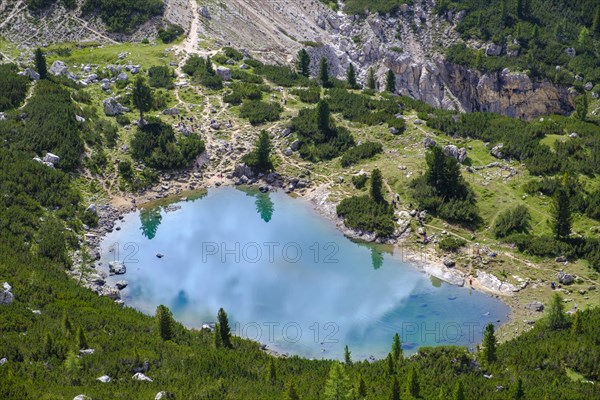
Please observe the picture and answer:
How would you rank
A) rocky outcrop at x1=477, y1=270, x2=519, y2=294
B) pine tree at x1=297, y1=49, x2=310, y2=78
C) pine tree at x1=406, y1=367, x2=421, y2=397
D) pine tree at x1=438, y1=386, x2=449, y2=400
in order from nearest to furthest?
pine tree at x1=438, y1=386, x2=449, y2=400 → pine tree at x1=406, y1=367, x2=421, y2=397 → rocky outcrop at x1=477, y1=270, x2=519, y2=294 → pine tree at x1=297, y1=49, x2=310, y2=78

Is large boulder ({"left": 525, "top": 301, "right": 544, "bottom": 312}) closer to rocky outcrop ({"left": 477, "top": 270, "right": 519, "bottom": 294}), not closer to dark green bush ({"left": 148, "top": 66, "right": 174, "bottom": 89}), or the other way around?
rocky outcrop ({"left": 477, "top": 270, "right": 519, "bottom": 294})

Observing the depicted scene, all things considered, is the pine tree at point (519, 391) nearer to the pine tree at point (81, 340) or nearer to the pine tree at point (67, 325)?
the pine tree at point (81, 340)

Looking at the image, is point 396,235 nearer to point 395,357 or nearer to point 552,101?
point 395,357

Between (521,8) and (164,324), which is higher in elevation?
(521,8)

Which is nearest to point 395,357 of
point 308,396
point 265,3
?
point 308,396

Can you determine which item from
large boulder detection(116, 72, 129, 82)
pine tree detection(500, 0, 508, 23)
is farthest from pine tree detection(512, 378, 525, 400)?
pine tree detection(500, 0, 508, 23)

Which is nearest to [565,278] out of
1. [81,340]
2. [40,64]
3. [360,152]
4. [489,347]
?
[489,347]

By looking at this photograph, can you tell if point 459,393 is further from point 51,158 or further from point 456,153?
point 51,158
